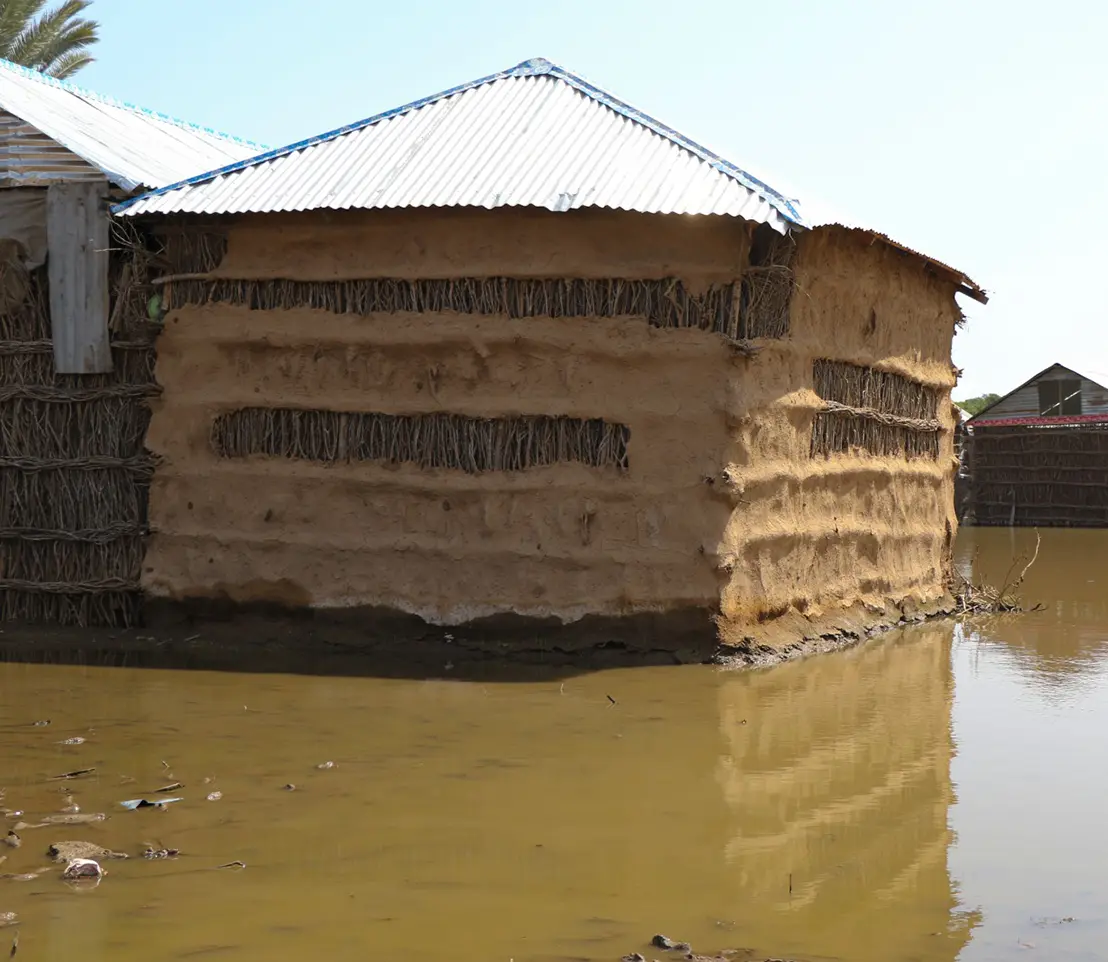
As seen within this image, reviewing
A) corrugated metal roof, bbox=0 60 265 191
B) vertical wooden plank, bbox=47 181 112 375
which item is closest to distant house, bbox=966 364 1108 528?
corrugated metal roof, bbox=0 60 265 191

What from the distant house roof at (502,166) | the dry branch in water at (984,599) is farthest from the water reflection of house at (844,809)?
the dry branch in water at (984,599)

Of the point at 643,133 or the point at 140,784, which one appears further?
the point at 643,133

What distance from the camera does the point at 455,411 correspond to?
9.25 m

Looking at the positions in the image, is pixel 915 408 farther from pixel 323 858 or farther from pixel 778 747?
pixel 323 858

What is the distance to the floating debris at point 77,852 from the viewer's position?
456 centimetres

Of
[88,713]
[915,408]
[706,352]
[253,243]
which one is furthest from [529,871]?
[915,408]

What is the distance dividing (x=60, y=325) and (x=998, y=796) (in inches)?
279

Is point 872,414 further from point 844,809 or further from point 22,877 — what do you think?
point 22,877

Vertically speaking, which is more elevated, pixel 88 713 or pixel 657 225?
pixel 657 225

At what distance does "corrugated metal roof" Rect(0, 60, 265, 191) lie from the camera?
35.8ft

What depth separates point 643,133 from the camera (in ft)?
31.8

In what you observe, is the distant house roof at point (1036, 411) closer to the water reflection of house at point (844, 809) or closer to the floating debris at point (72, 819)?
the water reflection of house at point (844, 809)

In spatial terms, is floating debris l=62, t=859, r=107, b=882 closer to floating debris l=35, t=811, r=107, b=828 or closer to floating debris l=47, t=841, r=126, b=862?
floating debris l=47, t=841, r=126, b=862

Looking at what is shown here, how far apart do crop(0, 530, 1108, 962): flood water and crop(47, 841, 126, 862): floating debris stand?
0.06 m
